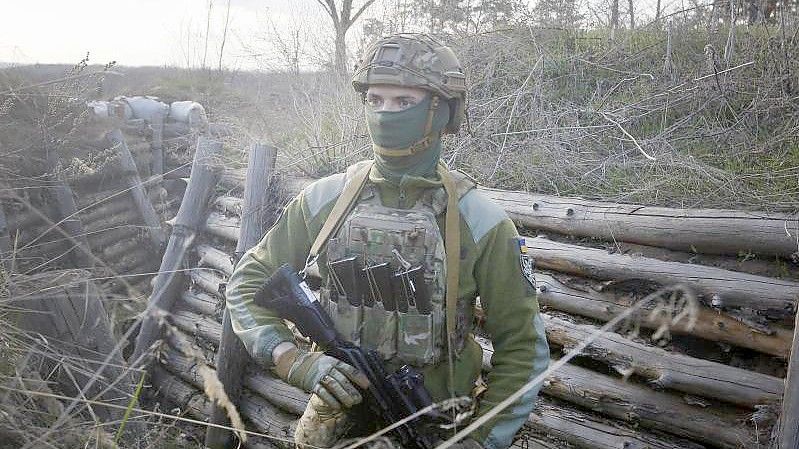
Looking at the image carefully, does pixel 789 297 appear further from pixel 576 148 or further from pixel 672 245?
pixel 576 148

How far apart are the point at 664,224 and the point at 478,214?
4.91 feet

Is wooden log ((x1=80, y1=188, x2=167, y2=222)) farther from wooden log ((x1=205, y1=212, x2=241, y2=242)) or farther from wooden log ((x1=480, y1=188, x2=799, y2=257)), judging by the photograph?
wooden log ((x1=480, y1=188, x2=799, y2=257))

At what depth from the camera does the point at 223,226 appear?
204 inches

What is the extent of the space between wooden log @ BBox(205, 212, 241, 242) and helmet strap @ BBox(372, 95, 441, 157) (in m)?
2.96

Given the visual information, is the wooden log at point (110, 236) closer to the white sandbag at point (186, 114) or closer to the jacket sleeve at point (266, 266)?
the white sandbag at point (186, 114)

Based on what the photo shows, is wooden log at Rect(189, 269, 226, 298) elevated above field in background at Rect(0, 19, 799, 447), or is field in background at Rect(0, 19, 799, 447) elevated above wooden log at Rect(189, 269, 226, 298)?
field in background at Rect(0, 19, 799, 447)

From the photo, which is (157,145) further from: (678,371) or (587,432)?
(678,371)

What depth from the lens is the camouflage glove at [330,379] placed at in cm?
215

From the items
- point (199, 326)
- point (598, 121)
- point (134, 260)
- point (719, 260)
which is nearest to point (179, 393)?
point (199, 326)

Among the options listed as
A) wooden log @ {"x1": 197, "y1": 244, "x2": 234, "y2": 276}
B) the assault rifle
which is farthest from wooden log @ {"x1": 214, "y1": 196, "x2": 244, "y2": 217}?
the assault rifle

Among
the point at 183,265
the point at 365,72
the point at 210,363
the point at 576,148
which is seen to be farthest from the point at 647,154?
the point at 183,265

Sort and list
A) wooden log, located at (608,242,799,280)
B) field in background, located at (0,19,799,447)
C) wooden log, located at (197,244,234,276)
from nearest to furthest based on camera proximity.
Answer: wooden log, located at (608,242,799,280) < field in background, located at (0,19,799,447) < wooden log, located at (197,244,234,276)

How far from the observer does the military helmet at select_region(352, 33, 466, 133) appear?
7.37 ft

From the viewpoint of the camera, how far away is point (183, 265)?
542 cm
